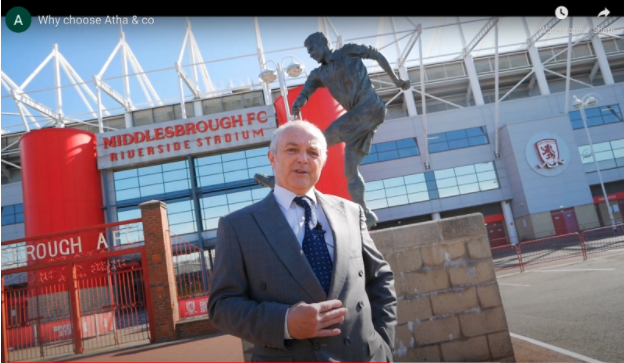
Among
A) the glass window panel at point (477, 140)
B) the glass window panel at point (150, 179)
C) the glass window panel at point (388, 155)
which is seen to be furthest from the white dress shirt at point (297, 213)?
the glass window panel at point (477, 140)

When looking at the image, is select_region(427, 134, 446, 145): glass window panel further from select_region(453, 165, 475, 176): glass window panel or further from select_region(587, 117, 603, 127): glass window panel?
select_region(587, 117, 603, 127): glass window panel

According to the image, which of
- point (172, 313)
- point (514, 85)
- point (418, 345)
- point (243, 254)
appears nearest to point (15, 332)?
point (172, 313)

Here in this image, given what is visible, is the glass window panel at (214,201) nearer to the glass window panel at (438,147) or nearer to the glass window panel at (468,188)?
the glass window panel at (438,147)

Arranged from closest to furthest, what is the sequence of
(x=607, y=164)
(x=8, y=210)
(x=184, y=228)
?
(x=184, y=228) < (x=8, y=210) < (x=607, y=164)

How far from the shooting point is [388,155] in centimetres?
2827

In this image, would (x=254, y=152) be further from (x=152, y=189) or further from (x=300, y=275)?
(x=300, y=275)

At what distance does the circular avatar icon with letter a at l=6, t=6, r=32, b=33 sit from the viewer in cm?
169

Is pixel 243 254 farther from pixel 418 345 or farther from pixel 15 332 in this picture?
pixel 15 332

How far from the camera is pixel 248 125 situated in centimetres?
2334

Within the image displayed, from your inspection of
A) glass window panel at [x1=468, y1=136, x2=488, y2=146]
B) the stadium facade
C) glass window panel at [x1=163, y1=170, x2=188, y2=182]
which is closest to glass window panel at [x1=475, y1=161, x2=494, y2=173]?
the stadium facade

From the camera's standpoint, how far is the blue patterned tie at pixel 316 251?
62.2 inches

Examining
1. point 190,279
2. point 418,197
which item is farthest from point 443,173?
point 190,279

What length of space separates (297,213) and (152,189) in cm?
2445

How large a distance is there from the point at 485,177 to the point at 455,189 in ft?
8.40
